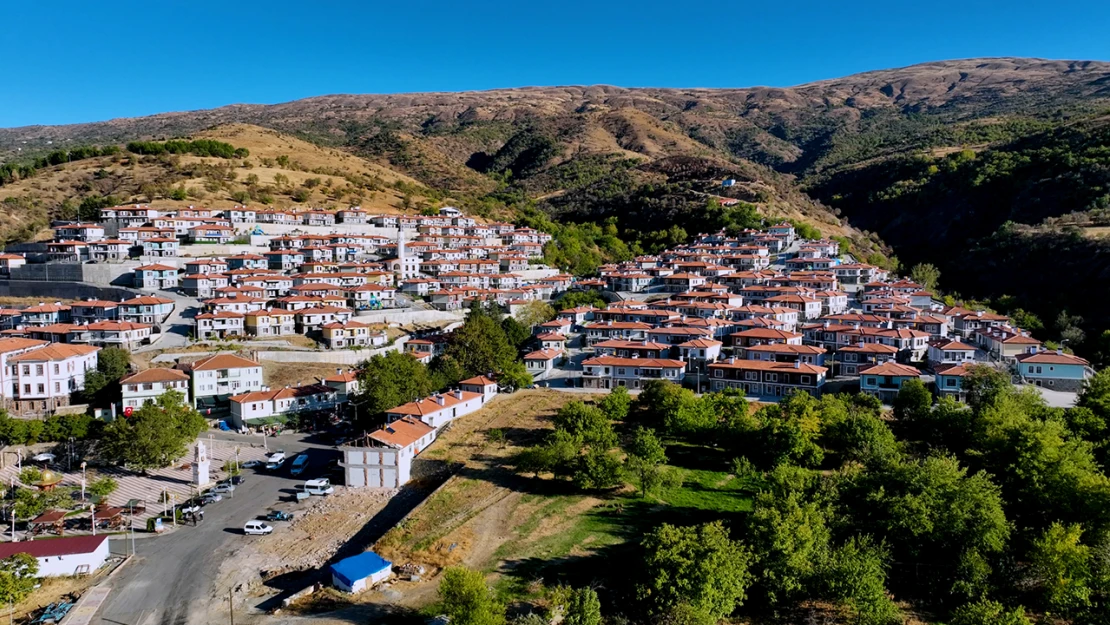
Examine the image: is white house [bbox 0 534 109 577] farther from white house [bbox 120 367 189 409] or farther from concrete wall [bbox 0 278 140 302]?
concrete wall [bbox 0 278 140 302]

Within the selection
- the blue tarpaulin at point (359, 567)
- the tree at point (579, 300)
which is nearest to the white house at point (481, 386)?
the blue tarpaulin at point (359, 567)

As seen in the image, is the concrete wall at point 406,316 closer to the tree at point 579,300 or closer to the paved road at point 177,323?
the tree at point 579,300

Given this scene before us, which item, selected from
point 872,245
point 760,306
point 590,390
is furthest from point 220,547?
point 872,245

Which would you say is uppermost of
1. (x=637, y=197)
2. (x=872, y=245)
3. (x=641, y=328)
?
(x=637, y=197)

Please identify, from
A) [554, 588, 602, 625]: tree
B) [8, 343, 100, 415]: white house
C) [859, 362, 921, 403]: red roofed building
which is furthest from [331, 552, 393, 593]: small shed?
[859, 362, 921, 403]: red roofed building

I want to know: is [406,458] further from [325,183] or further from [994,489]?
[325,183]

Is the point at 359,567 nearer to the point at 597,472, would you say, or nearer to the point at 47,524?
the point at 597,472

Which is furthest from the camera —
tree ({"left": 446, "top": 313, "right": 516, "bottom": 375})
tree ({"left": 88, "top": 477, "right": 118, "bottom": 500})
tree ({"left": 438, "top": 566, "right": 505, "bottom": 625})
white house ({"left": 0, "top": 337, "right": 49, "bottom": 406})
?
tree ({"left": 446, "top": 313, "right": 516, "bottom": 375})
